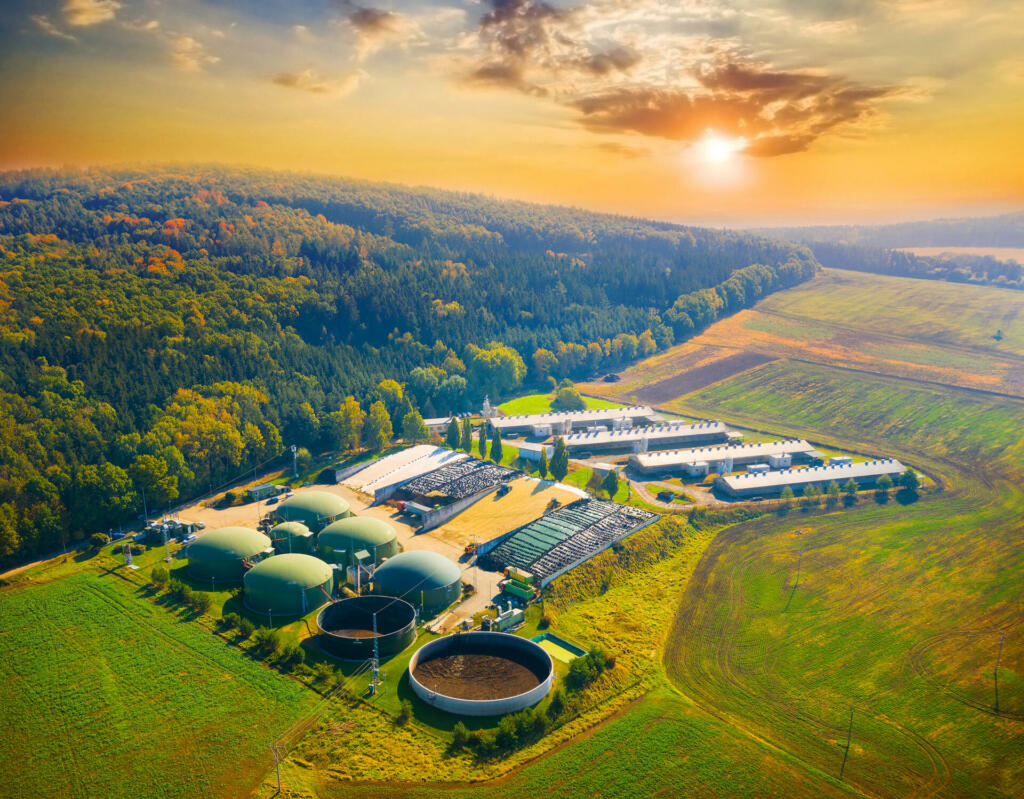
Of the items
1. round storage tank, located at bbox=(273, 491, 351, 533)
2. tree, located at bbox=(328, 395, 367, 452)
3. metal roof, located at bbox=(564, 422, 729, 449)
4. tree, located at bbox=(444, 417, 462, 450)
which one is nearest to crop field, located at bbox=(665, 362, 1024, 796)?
metal roof, located at bbox=(564, 422, 729, 449)

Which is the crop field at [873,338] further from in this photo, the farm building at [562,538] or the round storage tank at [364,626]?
the round storage tank at [364,626]

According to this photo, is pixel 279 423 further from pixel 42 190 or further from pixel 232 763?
pixel 42 190

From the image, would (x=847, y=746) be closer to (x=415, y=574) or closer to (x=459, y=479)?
(x=415, y=574)

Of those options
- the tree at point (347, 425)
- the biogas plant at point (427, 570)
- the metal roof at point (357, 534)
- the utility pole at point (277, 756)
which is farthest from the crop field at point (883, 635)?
the tree at point (347, 425)

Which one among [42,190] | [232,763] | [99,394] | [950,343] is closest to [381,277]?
[99,394]

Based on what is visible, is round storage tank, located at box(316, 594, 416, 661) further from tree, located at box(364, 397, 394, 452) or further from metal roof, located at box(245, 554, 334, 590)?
tree, located at box(364, 397, 394, 452)
